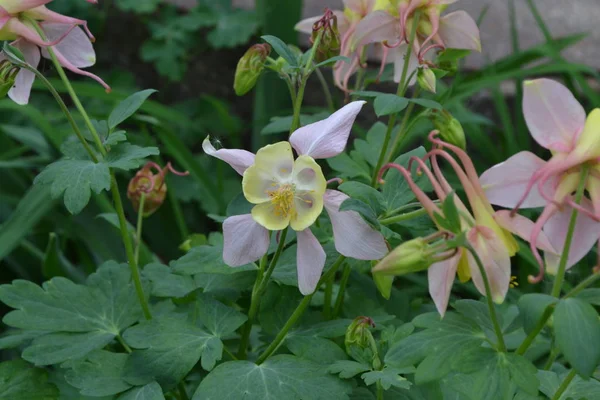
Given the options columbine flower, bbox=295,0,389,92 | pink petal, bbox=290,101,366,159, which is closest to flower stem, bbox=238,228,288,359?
pink petal, bbox=290,101,366,159

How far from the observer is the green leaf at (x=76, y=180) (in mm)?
860

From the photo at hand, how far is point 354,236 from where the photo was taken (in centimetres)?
81

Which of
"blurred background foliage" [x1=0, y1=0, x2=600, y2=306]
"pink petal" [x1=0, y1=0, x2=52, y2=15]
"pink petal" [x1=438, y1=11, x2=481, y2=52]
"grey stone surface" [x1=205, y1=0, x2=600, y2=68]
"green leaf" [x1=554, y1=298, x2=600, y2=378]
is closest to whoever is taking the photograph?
"green leaf" [x1=554, y1=298, x2=600, y2=378]

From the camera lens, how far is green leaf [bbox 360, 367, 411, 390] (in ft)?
2.68

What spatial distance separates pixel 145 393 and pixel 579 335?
1.53 feet

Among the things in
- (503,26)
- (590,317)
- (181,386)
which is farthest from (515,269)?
(590,317)

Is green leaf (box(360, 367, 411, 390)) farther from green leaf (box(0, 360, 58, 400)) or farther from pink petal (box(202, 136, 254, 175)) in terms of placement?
green leaf (box(0, 360, 58, 400))

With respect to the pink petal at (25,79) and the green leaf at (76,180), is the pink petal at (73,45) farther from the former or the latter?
the green leaf at (76,180)

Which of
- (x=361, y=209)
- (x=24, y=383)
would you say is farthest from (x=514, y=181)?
(x=24, y=383)

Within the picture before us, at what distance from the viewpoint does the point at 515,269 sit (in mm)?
1834

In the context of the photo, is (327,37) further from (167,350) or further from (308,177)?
(167,350)

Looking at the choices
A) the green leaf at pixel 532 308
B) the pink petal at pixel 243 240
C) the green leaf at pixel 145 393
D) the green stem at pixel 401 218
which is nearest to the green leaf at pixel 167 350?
the green leaf at pixel 145 393

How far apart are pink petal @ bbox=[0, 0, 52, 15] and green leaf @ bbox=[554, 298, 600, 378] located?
0.63 metres

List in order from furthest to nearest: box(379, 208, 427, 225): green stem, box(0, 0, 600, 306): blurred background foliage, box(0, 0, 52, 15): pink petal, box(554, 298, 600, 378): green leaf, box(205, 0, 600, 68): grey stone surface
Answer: box(205, 0, 600, 68): grey stone surface
box(0, 0, 600, 306): blurred background foliage
box(0, 0, 52, 15): pink petal
box(379, 208, 427, 225): green stem
box(554, 298, 600, 378): green leaf
